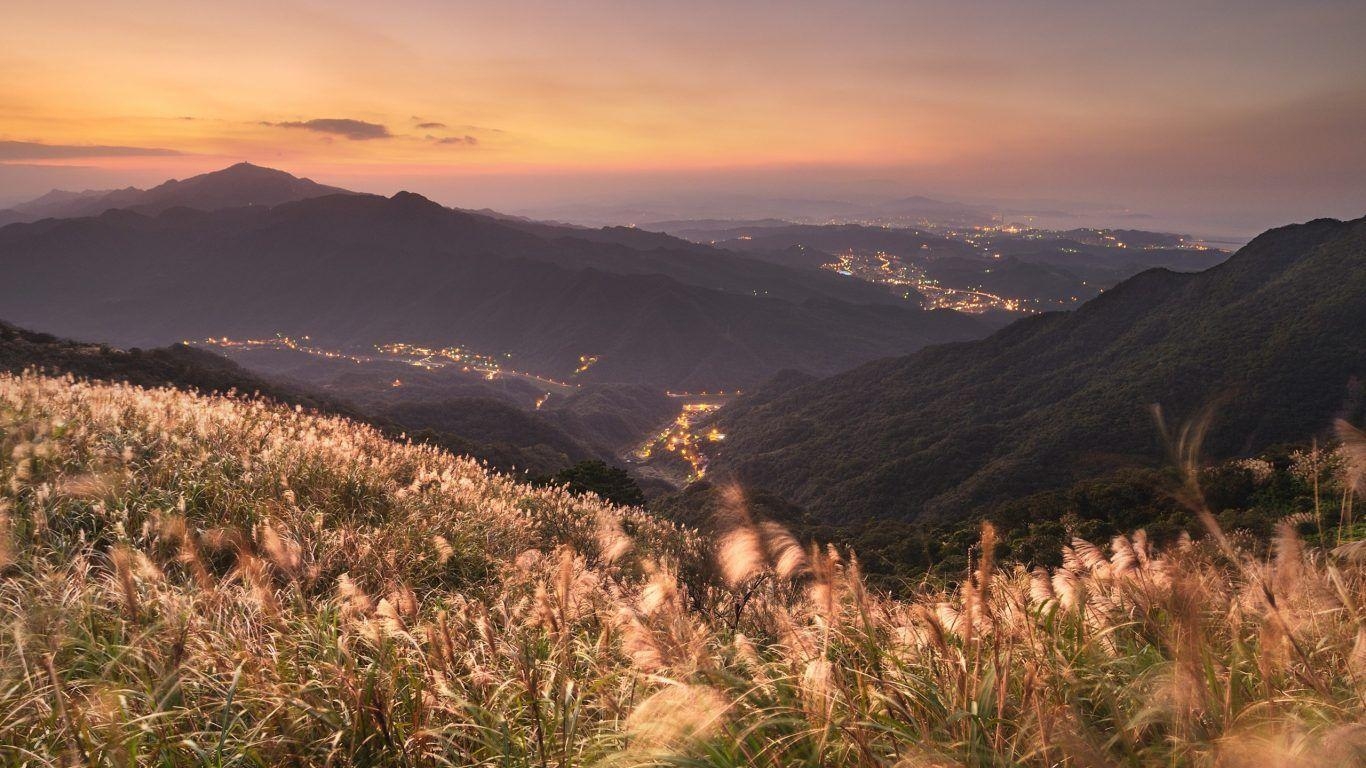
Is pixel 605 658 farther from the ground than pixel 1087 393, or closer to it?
farther from the ground

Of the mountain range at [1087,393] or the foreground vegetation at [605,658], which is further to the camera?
the mountain range at [1087,393]

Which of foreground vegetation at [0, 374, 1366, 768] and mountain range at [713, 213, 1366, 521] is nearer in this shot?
foreground vegetation at [0, 374, 1366, 768]

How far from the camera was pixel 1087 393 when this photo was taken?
3610 inches

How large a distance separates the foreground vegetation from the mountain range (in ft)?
198

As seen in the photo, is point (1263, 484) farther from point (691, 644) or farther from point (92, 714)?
point (92, 714)

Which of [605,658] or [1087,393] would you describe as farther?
[1087,393]

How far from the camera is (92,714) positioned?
269 cm

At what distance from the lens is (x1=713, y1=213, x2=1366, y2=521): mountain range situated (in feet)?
230

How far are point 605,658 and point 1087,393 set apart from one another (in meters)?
106

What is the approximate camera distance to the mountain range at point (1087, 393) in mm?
70188

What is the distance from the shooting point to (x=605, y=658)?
12.2ft

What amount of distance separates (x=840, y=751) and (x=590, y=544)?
6.33m

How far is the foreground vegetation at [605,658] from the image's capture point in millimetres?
2467

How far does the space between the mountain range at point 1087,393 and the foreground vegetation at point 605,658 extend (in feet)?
198
